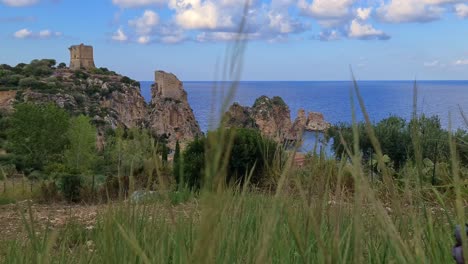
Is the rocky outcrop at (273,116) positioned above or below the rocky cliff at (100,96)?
above

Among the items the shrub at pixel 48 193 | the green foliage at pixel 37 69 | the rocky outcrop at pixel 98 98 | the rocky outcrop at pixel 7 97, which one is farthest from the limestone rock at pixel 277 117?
the green foliage at pixel 37 69

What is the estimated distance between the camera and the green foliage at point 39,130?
36.1m

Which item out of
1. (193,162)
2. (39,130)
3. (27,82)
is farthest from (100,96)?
(193,162)

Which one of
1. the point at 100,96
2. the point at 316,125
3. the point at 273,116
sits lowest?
the point at 100,96

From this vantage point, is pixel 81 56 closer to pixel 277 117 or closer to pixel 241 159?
pixel 241 159

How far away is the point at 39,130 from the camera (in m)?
36.4

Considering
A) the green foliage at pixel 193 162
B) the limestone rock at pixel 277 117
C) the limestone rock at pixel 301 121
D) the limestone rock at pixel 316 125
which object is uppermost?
the limestone rock at pixel 301 121

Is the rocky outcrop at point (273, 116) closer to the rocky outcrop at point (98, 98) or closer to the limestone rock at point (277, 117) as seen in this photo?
the limestone rock at point (277, 117)

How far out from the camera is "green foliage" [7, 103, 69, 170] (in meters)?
36.1

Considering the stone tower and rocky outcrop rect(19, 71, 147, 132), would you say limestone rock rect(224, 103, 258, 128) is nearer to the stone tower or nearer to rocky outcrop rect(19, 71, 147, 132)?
rocky outcrop rect(19, 71, 147, 132)

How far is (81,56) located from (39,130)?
1638 inches

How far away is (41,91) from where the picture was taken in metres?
54.2

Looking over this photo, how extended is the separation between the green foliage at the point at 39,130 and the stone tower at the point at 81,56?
36.6 meters

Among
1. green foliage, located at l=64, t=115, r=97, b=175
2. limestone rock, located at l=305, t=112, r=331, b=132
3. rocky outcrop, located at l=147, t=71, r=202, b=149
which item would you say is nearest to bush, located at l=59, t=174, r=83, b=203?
limestone rock, located at l=305, t=112, r=331, b=132
